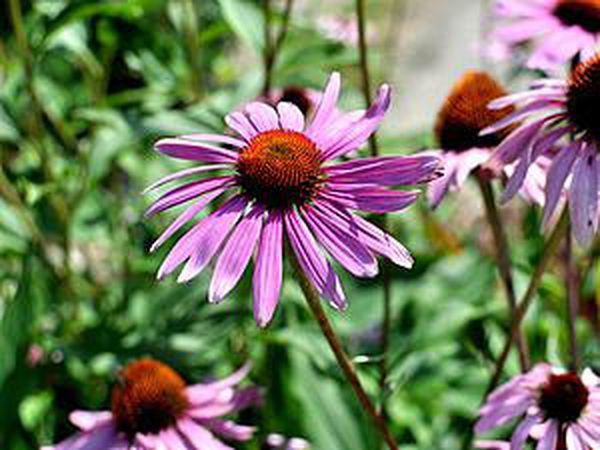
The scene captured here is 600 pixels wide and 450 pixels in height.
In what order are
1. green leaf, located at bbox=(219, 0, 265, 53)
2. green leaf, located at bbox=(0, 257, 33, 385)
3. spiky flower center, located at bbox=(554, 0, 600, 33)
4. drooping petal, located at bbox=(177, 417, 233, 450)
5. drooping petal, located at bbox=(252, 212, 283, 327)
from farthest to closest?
1. green leaf, located at bbox=(219, 0, 265, 53)
2. green leaf, located at bbox=(0, 257, 33, 385)
3. spiky flower center, located at bbox=(554, 0, 600, 33)
4. drooping petal, located at bbox=(177, 417, 233, 450)
5. drooping petal, located at bbox=(252, 212, 283, 327)

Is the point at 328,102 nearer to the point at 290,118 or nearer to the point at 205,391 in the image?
the point at 290,118

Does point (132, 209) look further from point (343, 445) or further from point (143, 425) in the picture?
point (143, 425)

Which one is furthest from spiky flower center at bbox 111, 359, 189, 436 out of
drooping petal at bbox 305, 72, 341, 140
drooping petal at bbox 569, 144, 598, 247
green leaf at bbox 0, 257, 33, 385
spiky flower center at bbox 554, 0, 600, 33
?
spiky flower center at bbox 554, 0, 600, 33

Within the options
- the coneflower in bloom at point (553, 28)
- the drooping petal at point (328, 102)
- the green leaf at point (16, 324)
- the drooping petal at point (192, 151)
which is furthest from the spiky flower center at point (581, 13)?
the green leaf at point (16, 324)

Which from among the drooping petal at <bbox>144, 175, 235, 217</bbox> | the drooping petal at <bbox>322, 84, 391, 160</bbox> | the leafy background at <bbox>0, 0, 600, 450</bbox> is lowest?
the leafy background at <bbox>0, 0, 600, 450</bbox>

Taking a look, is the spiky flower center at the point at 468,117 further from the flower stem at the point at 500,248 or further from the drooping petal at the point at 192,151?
the drooping petal at the point at 192,151

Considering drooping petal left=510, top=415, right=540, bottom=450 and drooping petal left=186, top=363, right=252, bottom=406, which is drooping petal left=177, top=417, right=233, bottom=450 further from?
drooping petal left=510, top=415, right=540, bottom=450

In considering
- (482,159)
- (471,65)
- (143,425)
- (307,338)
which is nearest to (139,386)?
(143,425)
